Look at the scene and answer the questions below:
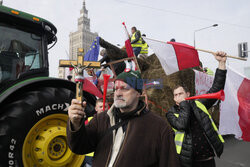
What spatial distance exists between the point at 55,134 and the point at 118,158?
151 centimetres

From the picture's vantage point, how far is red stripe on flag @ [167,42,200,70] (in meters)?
3.60

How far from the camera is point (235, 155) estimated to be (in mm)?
5535

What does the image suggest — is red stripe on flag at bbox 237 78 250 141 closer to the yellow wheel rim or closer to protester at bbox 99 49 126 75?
the yellow wheel rim

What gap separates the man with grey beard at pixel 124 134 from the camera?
139 centimetres

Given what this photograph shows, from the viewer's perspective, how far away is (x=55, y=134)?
2.60 m

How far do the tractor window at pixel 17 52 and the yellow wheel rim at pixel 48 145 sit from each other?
2.88 ft

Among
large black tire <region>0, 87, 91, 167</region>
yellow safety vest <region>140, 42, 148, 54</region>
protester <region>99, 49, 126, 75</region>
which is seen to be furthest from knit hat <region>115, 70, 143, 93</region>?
yellow safety vest <region>140, 42, 148, 54</region>

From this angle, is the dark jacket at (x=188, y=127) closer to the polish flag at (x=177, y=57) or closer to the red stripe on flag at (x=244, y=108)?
the polish flag at (x=177, y=57)

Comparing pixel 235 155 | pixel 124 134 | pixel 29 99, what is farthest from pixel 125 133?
pixel 235 155

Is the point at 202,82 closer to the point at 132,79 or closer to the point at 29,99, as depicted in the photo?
the point at 132,79

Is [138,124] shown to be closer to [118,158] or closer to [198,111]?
[118,158]

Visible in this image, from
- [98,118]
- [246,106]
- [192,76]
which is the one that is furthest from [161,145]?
[192,76]

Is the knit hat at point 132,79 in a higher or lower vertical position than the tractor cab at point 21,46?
lower

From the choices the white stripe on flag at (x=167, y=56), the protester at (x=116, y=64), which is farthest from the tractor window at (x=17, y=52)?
the protester at (x=116, y=64)
